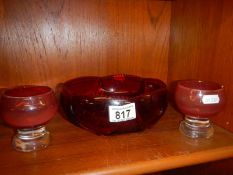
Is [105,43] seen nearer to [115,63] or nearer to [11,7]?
[115,63]

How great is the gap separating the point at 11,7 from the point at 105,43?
239mm

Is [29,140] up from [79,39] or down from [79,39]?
down

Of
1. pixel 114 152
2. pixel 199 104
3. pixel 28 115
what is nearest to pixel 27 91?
pixel 28 115

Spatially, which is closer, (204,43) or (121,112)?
(121,112)

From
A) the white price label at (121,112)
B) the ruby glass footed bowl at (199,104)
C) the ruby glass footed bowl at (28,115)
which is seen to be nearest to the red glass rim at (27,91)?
the ruby glass footed bowl at (28,115)

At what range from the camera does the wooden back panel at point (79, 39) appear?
1.93 ft

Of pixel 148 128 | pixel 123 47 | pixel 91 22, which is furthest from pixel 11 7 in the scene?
pixel 148 128

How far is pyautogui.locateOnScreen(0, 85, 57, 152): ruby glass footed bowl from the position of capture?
1.32 ft

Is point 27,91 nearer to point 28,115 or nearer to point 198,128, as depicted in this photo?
point 28,115

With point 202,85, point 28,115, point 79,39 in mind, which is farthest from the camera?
point 79,39

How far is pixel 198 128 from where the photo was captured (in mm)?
483

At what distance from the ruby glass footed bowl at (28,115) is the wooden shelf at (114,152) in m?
0.02

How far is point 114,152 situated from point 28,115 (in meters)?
0.16

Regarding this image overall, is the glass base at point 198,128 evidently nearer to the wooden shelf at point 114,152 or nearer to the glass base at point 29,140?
the wooden shelf at point 114,152
